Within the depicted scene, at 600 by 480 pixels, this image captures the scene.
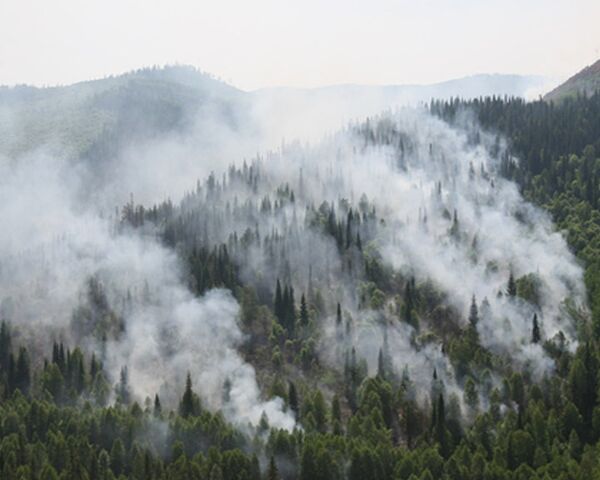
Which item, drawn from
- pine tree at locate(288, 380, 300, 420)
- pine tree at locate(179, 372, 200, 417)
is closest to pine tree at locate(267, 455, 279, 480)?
pine tree at locate(288, 380, 300, 420)

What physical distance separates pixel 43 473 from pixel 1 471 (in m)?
11.2

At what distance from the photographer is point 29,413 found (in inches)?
6885

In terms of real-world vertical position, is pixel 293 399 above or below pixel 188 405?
above

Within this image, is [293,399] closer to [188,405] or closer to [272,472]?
[188,405]

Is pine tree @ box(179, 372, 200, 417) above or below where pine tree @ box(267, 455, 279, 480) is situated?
below

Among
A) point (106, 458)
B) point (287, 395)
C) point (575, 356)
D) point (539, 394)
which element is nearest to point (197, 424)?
point (106, 458)

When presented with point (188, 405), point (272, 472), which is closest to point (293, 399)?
point (188, 405)

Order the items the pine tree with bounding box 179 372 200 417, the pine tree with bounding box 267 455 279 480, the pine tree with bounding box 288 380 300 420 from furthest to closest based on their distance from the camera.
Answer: the pine tree with bounding box 288 380 300 420, the pine tree with bounding box 179 372 200 417, the pine tree with bounding box 267 455 279 480

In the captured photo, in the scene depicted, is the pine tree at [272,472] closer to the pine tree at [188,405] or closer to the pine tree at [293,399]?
the pine tree at [293,399]

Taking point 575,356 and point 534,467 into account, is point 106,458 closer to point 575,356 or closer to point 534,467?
point 534,467

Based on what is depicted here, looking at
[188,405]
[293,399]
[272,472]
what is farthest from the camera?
[293,399]

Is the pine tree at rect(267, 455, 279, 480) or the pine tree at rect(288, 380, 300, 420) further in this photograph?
the pine tree at rect(288, 380, 300, 420)

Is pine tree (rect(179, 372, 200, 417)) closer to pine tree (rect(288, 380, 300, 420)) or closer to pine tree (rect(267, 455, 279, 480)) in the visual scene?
pine tree (rect(288, 380, 300, 420))

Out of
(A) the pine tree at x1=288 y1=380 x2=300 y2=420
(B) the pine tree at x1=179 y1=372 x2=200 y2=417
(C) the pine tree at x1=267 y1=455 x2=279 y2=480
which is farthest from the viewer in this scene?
(A) the pine tree at x1=288 y1=380 x2=300 y2=420
